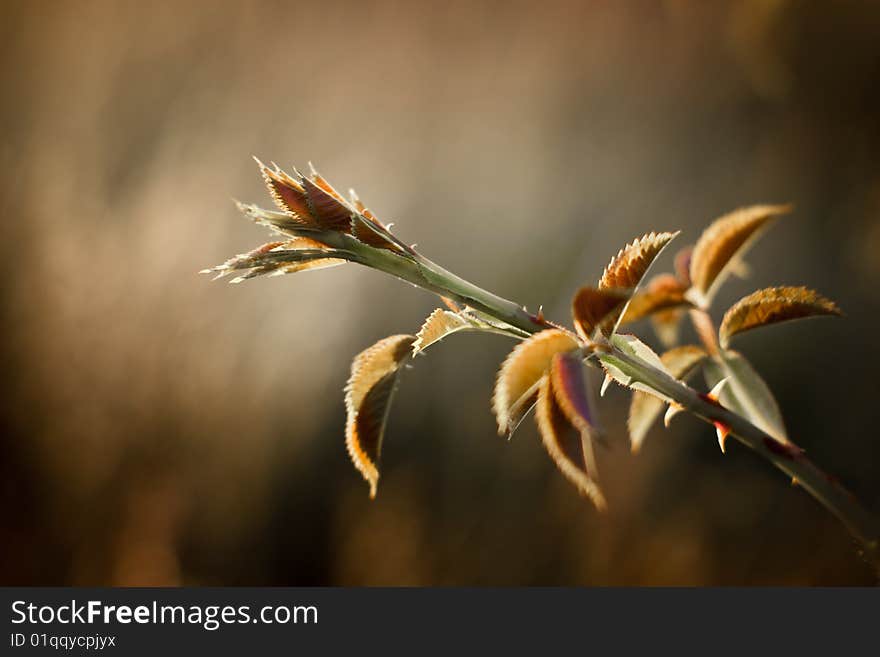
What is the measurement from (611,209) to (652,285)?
3.90ft

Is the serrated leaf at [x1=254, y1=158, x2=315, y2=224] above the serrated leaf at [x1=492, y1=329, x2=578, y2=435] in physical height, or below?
above

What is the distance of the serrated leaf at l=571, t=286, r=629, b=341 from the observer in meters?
0.25

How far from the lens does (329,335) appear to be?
166 centimetres

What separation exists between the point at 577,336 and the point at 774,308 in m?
0.10

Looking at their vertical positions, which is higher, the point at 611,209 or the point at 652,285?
the point at 611,209

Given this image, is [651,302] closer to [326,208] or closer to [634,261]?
[634,261]

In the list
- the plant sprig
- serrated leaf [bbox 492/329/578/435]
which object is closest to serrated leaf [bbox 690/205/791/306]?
the plant sprig

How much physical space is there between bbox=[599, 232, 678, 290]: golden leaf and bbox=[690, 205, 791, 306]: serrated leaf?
56 mm

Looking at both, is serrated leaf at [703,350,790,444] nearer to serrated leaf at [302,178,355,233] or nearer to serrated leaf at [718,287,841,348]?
serrated leaf at [718,287,841,348]

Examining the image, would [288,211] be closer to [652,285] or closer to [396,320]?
[652,285]

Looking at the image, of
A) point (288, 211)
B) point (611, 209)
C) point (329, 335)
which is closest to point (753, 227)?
point (288, 211)

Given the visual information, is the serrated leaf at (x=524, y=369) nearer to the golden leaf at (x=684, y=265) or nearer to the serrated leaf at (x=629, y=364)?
the serrated leaf at (x=629, y=364)

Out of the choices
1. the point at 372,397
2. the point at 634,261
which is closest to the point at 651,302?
the point at 634,261

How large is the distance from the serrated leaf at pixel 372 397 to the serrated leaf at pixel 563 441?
0.25ft
